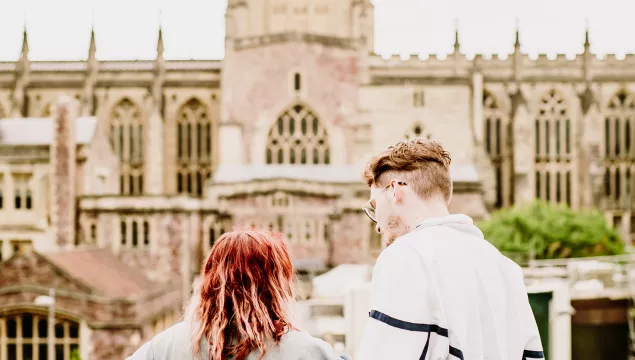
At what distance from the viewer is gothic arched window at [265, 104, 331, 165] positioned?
34.6 metres

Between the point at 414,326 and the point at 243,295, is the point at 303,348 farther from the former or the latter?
the point at 414,326

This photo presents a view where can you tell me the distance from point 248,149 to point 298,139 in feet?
7.47

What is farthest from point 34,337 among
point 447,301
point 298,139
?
point 447,301

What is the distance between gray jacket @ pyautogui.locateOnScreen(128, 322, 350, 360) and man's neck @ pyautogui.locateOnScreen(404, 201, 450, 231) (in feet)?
1.89

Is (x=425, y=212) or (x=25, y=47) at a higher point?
(x=25, y=47)

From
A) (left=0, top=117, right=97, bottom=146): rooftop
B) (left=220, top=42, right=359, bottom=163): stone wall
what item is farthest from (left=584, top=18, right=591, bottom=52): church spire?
(left=0, top=117, right=97, bottom=146): rooftop

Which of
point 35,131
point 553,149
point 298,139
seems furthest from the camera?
point 553,149

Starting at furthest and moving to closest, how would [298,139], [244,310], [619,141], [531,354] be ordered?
[619,141] < [298,139] < [531,354] < [244,310]

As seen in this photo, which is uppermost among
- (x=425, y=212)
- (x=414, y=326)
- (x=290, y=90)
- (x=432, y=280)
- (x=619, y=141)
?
(x=290, y=90)

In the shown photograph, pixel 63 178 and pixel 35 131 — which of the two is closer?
pixel 63 178

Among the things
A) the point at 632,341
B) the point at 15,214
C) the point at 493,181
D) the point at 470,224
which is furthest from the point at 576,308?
the point at 493,181

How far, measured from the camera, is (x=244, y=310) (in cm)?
282

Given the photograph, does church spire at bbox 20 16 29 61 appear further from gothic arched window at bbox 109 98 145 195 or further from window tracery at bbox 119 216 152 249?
window tracery at bbox 119 216 152 249

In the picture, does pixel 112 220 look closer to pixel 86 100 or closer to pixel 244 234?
pixel 86 100
